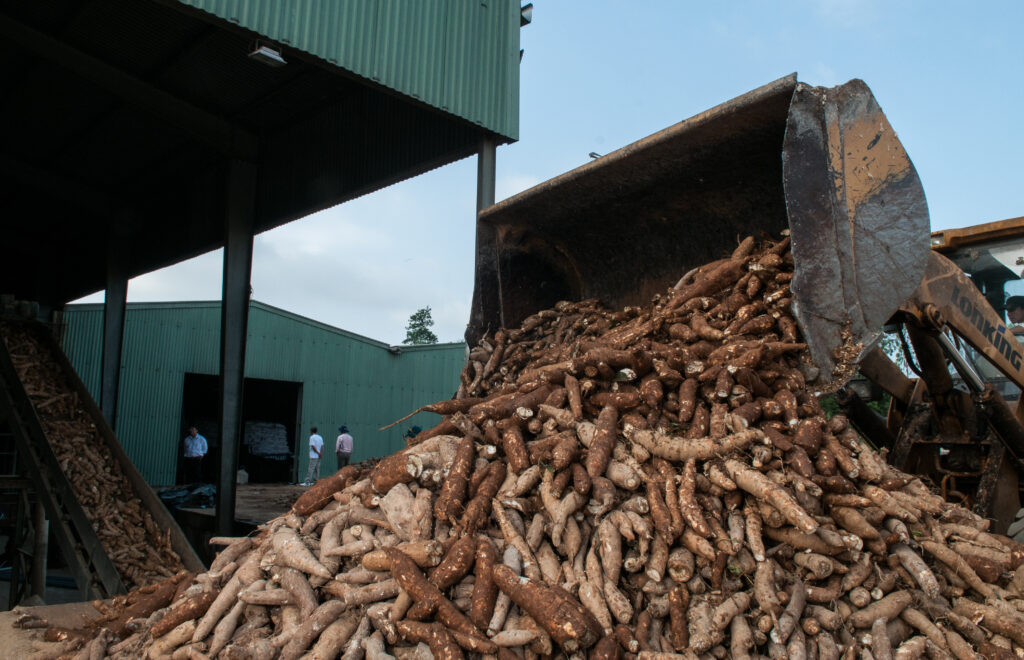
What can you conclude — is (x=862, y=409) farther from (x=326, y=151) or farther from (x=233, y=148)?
(x=233, y=148)

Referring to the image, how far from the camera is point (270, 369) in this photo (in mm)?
17000

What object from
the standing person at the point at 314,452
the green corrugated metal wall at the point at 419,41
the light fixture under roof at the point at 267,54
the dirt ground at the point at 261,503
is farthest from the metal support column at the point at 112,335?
the green corrugated metal wall at the point at 419,41

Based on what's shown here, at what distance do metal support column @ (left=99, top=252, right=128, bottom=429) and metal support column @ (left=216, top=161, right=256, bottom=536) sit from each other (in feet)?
18.8

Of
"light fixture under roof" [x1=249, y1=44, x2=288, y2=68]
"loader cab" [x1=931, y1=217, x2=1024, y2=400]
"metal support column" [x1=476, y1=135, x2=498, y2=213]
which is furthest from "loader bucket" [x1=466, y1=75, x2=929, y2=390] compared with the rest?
"light fixture under roof" [x1=249, y1=44, x2=288, y2=68]

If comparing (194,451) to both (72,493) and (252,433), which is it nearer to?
(252,433)

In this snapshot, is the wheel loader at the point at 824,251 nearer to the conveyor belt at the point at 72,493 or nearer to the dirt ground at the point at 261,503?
the conveyor belt at the point at 72,493

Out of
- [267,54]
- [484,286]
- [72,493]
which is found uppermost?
[267,54]

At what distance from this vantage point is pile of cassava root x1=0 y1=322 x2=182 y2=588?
7000 mm

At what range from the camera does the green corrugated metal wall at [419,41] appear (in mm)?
6023

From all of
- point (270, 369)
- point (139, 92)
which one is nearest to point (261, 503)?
point (139, 92)

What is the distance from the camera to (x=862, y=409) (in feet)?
18.2

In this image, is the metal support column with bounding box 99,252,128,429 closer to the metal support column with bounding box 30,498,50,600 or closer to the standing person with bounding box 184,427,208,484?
the standing person with bounding box 184,427,208,484

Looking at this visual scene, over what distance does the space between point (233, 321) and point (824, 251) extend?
7722mm

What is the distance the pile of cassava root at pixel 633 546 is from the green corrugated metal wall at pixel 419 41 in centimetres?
428
